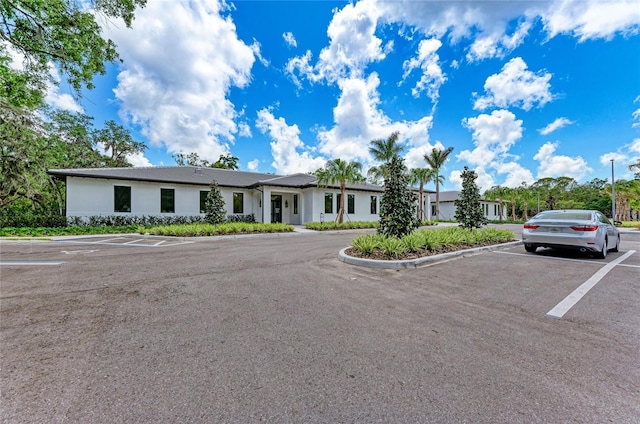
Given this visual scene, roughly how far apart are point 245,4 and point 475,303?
1377cm

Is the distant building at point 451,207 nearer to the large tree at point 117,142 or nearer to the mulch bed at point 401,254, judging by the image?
the mulch bed at point 401,254

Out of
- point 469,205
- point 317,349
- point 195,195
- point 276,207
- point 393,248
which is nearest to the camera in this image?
point 317,349

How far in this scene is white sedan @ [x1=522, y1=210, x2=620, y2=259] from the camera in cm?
736

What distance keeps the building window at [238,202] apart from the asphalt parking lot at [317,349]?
15.3 m

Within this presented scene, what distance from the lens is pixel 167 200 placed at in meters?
18.4

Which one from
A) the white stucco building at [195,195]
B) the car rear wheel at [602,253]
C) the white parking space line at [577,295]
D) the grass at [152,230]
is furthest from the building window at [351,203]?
the white parking space line at [577,295]

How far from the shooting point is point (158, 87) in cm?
1585

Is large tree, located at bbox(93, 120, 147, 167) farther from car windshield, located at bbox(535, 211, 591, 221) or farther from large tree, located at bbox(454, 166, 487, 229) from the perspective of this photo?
car windshield, located at bbox(535, 211, 591, 221)

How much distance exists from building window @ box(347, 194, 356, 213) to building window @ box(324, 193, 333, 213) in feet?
6.03

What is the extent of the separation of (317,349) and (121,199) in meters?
19.4

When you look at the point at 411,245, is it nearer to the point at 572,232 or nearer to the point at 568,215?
the point at 572,232

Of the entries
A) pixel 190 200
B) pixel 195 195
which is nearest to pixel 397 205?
pixel 195 195

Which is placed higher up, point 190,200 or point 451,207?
point 190,200

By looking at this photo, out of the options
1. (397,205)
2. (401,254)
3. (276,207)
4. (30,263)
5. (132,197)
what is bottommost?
(30,263)
